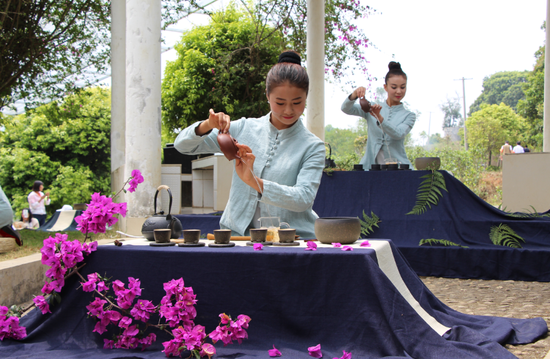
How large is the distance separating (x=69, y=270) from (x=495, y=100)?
7066 centimetres

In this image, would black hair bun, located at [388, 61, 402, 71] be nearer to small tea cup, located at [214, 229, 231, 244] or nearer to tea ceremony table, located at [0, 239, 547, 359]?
tea ceremony table, located at [0, 239, 547, 359]

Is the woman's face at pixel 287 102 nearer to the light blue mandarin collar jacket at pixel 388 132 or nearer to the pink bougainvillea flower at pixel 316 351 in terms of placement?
the pink bougainvillea flower at pixel 316 351

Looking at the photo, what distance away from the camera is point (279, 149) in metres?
2.66

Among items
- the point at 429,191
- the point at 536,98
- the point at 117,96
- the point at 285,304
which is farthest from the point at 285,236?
the point at 536,98

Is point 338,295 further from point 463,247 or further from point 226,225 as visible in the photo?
point 463,247

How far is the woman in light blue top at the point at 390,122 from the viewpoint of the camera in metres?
5.67

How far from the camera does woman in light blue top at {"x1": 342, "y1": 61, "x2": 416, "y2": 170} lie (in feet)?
18.6

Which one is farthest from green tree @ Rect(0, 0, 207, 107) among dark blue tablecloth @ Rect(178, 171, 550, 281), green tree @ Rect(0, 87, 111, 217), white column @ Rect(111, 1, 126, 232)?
green tree @ Rect(0, 87, 111, 217)

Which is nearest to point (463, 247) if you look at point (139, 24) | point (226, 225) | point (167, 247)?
point (226, 225)

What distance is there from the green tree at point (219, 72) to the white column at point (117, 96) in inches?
105

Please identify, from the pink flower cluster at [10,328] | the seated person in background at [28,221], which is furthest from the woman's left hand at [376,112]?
the seated person in background at [28,221]

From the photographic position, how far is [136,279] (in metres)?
2.15

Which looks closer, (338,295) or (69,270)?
(338,295)

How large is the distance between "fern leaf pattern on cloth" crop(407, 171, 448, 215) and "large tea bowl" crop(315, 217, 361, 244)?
121 inches
